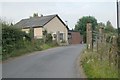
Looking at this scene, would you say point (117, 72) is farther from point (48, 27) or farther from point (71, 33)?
point (71, 33)

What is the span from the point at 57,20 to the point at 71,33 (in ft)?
25.3

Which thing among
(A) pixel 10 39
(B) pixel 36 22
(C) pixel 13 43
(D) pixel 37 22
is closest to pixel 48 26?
(D) pixel 37 22

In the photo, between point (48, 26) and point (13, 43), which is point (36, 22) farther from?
point (13, 43)

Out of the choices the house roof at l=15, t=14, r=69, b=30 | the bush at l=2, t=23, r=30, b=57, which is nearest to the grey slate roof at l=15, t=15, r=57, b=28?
the house roof at l=15, t=14, r=69, b=30

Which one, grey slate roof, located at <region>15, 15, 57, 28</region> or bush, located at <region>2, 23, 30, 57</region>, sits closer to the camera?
bush, located at <region>2, 23, 30, 57</region>

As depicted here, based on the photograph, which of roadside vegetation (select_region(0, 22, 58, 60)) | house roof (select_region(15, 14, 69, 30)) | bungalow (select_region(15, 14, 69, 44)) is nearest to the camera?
roadside vegetation (select_region(0, 22, 58, 60))

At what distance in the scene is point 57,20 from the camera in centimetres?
5156

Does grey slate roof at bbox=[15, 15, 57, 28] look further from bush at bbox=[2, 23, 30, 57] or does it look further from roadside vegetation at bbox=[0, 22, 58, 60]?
bush at bbox=[2, 23, 30, 57]

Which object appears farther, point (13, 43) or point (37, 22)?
point (37, 22)

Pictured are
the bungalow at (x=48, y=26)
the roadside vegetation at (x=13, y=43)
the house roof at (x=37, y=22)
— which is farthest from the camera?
the house roof at (x=37, y=22)

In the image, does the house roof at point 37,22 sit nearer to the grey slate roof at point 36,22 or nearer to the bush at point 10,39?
the grey slate roof at point 36,22

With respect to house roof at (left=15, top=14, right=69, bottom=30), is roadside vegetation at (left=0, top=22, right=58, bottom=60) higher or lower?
lower

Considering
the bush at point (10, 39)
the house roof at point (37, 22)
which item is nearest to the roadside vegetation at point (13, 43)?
the bush at point (10, 39)

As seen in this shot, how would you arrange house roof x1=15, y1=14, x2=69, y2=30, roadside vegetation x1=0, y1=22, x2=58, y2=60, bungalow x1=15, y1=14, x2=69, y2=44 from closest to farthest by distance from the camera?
1. roadside vegetation x1=0, y1=22, x2=58, y2=60
2. bungalow x1=15, y1=14, x2=69, y2=44
3. house roof x1=15, y1=14, x2=69, y2=30
